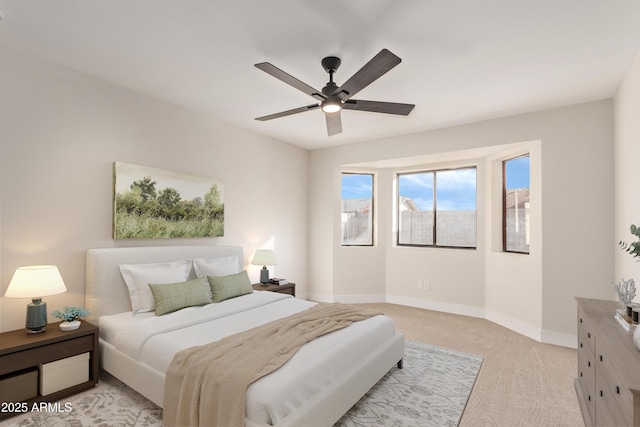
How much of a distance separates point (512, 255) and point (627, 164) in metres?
1.73

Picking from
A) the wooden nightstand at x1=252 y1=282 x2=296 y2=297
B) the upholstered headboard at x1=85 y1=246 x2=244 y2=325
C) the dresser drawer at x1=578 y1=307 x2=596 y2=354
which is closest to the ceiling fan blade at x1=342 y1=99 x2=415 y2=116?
the dresser drawer at x1=578 y1=307 x2=596 y2=354

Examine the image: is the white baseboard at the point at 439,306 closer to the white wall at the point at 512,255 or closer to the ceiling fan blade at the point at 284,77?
the white wall at the point at 512,255

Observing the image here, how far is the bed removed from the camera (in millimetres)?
1813

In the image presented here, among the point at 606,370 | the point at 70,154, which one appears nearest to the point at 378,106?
the point at 606,370

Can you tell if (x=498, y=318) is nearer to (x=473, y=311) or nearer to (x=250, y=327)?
(x=473, y=311)

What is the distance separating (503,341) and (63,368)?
4365 mm

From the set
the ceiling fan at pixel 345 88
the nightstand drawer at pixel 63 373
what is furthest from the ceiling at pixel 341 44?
the nightstand drawer at pixel 63 373

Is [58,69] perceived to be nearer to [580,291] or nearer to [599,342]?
[599,342]

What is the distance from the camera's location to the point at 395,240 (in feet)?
18.7

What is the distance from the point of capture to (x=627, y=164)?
2.97 m

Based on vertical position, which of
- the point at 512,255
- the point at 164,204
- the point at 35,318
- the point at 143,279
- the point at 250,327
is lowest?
the point at 250,327

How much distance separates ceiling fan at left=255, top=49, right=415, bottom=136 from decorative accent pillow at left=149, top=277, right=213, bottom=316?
199 cm

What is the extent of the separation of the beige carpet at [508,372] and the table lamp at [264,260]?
6.34ft

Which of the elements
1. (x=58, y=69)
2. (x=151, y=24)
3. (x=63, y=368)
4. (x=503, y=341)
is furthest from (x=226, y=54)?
(x=503, y=341)
